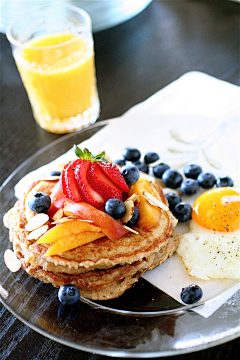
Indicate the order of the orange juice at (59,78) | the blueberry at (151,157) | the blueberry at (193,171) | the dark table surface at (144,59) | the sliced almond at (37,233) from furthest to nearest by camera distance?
the dark table surface at (144,59) → the orange juice at (59,78) → the blueberry at (151,157) → the blueberry at (193,171) → the sliced almond at (37,233)

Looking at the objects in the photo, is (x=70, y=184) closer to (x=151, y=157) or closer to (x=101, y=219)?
(x=101, y=219)

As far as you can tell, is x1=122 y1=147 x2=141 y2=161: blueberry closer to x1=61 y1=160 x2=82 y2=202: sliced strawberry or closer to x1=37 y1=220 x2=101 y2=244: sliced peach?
x1=61 y1=160 x2=82 y2=202: sliced strawberry

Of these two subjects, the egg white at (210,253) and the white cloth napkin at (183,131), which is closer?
the egg white at (210,253)

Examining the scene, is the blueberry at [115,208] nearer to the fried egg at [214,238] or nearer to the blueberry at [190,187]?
the fried egg at [214,238]

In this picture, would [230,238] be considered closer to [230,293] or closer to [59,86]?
[230,293]

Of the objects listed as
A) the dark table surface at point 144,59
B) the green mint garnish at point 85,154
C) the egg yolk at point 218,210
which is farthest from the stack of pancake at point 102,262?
the dark table surface at point 144,59

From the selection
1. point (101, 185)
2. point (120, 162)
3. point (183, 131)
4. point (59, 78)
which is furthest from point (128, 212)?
point (59, 78)

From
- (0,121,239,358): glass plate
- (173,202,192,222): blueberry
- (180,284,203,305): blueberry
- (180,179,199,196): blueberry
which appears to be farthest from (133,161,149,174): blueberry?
(180,284,203,305): blueberry
